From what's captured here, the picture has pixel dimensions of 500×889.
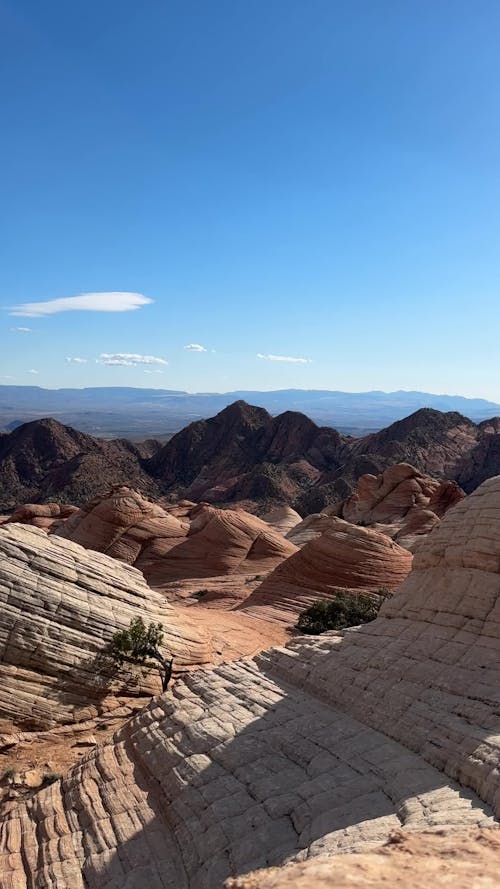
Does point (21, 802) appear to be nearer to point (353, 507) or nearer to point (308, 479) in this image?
point (353, 507)

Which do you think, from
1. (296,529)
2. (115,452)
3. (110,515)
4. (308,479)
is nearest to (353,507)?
(296,529)

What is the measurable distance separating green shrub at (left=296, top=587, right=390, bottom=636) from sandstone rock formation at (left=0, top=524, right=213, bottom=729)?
8.36 metres

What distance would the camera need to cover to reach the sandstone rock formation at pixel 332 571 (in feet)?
118

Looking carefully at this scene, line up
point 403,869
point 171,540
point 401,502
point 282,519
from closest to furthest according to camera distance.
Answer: point 403,869 < point 171,540 < point 401,502 < point 282,519

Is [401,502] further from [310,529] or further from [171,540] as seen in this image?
[171,540]

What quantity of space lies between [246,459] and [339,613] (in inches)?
4005

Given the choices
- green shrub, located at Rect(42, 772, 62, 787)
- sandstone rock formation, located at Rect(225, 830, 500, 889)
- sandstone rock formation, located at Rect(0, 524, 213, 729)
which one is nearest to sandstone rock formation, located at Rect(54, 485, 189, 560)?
sandstone rock formation, located at Rect(0, 524, 213, 729)

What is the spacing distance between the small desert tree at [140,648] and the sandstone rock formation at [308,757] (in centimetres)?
341

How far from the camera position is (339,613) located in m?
31.3

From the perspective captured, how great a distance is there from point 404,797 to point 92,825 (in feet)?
23.4

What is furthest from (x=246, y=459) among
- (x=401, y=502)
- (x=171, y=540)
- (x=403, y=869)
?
(x=403, y=869)

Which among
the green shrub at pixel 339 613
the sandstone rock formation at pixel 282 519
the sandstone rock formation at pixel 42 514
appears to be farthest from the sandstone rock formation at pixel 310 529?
the sandstone rock formation at pixel 42 514

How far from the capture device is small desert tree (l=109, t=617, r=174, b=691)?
22.0 m

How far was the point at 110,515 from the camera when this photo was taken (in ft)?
167
